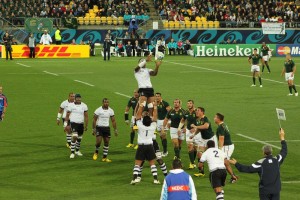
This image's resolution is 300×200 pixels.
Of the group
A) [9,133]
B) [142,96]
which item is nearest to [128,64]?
[9,133]

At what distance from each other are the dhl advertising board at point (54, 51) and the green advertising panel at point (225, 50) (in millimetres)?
10677

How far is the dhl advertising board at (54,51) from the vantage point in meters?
71.2

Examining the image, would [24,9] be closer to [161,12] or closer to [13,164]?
[161,12]

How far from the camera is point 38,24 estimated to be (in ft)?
245

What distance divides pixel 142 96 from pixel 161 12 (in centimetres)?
5690

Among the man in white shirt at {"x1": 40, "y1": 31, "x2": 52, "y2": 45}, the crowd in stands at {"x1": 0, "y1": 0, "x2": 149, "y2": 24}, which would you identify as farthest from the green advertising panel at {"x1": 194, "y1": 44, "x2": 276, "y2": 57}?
the man in white shirt at {"x1": 40, "y1": 31, "x2": 52, "y2": 45}

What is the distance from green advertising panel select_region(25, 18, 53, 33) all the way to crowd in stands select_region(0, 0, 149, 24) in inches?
106

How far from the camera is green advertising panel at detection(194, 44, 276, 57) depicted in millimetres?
76062

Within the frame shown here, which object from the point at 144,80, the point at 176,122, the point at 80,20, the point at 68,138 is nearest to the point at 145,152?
the point at 176,122

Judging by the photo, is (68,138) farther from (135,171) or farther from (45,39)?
(45,39)

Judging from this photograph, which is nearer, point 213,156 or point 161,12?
point 213,156

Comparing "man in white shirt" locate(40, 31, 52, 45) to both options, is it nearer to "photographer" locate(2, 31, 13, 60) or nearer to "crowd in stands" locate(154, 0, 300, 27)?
"photographer" locate(2, 31, 13, 60)

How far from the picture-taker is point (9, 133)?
33500 mm

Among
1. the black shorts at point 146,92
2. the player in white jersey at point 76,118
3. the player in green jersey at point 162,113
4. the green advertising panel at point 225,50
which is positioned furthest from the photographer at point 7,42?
the black shorts at point 146,92
